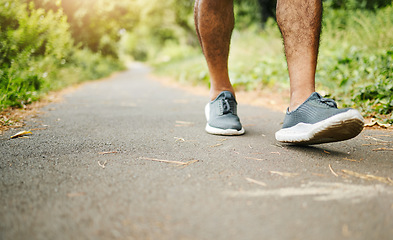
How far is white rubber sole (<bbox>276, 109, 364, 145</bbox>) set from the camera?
1116 millimetres

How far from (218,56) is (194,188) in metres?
1.19

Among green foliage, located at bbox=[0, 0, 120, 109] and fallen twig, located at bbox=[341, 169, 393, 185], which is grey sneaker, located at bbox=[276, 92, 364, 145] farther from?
green foliage, located at bbox=[0, 0, 120, 109]

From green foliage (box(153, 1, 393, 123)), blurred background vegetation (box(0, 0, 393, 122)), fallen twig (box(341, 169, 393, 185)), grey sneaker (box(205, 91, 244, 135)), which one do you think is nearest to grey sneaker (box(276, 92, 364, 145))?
fallen twig (box(341, 169, 393, 185))

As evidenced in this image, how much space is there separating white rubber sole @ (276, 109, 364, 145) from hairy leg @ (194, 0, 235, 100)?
695mm

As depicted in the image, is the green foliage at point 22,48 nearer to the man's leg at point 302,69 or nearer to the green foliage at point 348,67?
the man's leg at point 302,69

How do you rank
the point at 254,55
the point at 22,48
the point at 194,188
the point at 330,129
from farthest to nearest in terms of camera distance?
the point at 254,55, the point at 22,48, the point at 330,129, the point at 194,188

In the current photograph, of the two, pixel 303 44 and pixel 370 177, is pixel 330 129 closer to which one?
pixel 370 177

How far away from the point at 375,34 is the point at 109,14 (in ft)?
36.3

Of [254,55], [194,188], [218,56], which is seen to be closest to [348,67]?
[218,56]

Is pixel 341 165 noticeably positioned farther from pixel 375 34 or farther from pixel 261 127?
pixel 375 34

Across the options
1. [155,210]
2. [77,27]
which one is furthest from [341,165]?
[77,27]

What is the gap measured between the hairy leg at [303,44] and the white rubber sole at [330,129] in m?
0.16

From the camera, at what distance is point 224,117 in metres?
1.76

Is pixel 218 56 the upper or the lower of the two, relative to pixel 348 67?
upper
